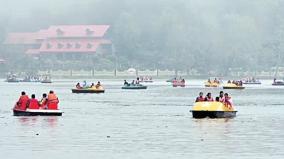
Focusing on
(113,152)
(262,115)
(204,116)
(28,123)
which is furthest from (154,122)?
(113,152)

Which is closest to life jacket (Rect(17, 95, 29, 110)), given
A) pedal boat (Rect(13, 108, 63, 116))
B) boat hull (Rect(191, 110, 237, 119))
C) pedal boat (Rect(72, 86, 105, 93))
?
pedal boat (Rect(13, 108, 63, 116))

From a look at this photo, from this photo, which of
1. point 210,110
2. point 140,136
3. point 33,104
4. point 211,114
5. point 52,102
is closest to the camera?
point 140,136

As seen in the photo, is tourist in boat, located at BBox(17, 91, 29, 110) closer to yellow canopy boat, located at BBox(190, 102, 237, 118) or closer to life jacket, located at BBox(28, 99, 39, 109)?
life jacket, located at BBox(28, 99, 39, 109)

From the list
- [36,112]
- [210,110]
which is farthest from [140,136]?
[36,112]

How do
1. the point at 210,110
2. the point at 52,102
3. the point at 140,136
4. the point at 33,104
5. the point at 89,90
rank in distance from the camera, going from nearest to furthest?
the point at 140,136 → the point at 210,110 → the point at 33,104 → the point at 52,102 → the point at 89,90

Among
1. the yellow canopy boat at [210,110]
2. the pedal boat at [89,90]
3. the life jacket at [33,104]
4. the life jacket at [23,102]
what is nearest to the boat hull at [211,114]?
the yellow canopy boat at [210,110]

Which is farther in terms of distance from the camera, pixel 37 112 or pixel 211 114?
pixel 37 112

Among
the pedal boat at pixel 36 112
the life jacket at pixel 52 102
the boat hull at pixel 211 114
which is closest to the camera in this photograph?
the boat hull at pixel 211 114

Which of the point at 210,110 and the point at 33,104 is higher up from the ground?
the point at 33,104

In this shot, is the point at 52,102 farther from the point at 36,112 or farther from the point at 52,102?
the point at 36,112

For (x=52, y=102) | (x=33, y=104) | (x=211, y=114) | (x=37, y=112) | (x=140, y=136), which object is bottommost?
(x=140, y=136)

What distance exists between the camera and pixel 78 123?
228ft

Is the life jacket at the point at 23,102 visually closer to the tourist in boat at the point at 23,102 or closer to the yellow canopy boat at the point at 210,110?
the tourist in boat at the point at 23,102

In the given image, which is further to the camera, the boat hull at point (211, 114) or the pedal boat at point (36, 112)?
the pedal boat at point (36, 112)
